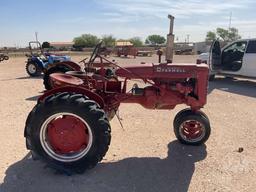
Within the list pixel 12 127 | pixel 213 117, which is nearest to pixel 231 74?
pixel 213 117

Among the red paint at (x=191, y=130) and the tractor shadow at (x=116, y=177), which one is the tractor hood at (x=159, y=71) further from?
the tractor shadow at (x=116, y=177)

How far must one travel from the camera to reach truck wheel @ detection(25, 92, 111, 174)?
4219 millimetres

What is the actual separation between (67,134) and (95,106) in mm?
572

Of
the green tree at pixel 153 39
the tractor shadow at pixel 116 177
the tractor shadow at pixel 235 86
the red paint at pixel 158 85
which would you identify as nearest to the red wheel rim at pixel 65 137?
the tractor shadow at pixel 116 177

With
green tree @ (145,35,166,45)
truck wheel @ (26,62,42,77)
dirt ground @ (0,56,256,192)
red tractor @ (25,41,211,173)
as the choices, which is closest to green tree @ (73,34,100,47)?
green tree @ (145,35,166,45)

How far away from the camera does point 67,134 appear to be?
4.45 meters

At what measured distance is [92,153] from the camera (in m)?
4.29

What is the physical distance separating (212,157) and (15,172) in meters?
2.79

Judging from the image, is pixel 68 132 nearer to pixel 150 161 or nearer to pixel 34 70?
pixel 150 161

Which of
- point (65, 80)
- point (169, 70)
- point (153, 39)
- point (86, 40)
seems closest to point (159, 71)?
point (169, 70)

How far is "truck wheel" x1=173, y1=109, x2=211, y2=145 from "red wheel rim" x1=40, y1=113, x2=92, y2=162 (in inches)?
66.3

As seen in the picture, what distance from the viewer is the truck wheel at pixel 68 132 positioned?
422 centimetres

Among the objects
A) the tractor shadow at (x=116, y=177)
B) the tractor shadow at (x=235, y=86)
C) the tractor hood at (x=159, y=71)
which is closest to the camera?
the tractor shadow at (x=116, y=177)

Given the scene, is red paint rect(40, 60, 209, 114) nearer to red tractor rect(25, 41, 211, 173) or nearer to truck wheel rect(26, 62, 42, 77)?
red tractor rect(25, 41, 211, 173)
